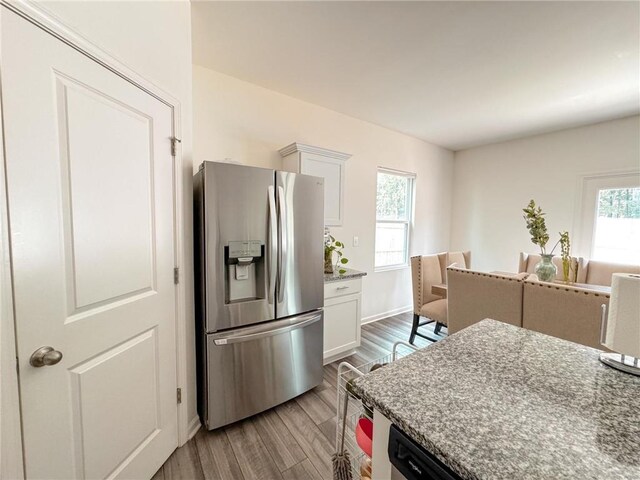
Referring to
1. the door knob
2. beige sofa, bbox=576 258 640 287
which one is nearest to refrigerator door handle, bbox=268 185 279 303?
the door knob

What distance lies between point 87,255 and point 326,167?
2053mm

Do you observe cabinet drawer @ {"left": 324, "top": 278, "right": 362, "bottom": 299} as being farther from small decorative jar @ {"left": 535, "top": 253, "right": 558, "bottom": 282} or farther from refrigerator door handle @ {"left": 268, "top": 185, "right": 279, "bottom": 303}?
small decorative jar @ {"left": 535, "top": 253, "right": 558, "bottom": 282}

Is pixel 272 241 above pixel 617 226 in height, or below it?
below

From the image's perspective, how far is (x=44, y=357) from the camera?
88cm

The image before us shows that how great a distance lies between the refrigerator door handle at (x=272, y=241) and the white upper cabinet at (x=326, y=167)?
2.59 feet

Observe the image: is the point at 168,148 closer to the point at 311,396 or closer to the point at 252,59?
the point at 252,59

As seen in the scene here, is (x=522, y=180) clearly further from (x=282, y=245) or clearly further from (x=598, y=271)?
(x=282, y=245)

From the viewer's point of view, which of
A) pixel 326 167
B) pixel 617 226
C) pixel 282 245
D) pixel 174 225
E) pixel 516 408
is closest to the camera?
pixel 516 408

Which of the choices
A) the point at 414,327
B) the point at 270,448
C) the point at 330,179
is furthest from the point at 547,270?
the point at 270,448

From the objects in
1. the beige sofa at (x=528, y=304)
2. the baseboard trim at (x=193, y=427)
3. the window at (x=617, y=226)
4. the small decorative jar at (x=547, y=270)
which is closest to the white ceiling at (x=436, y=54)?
the window at (x=617, y=226)

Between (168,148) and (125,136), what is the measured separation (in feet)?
0.86

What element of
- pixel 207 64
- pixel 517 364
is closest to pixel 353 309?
pixel 517 364

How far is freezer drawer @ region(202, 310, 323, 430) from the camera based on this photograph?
161cm

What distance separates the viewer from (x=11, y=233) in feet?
2.65
